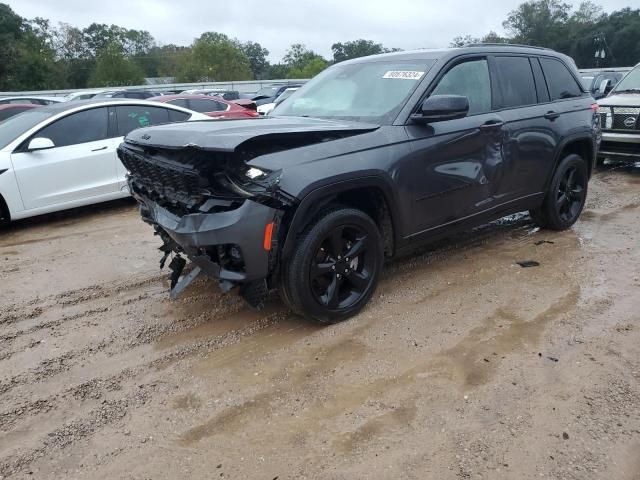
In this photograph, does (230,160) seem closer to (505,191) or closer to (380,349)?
(380,349)

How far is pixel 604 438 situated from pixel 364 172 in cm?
206

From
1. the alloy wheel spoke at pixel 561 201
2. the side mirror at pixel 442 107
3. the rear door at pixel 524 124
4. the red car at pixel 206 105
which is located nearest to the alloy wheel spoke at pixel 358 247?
the side mirror at pixel 442 107

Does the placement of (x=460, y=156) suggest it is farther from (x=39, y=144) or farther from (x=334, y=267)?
(x=39, y=144)

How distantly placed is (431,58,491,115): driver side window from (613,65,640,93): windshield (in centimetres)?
661

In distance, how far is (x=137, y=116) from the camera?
24.7ft

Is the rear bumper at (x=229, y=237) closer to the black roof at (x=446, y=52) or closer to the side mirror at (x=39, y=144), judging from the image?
the black roof at (x=446, y=52)

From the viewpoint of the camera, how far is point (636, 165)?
1002 centimetres

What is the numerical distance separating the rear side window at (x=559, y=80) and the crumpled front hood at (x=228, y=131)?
254cm

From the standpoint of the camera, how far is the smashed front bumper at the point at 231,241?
322 cm

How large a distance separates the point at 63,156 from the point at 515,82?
520 centimetres

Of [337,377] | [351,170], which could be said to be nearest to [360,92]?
[351,170]

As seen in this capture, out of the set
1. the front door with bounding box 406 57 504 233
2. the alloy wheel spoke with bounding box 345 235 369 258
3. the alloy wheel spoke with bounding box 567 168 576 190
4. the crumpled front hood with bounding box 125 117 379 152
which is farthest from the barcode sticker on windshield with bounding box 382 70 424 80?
the alloy wheel spoke with bounding box 567 168 576 190

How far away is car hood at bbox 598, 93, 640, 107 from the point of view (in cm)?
881

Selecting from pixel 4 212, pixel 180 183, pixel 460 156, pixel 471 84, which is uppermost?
pixel 471 84
